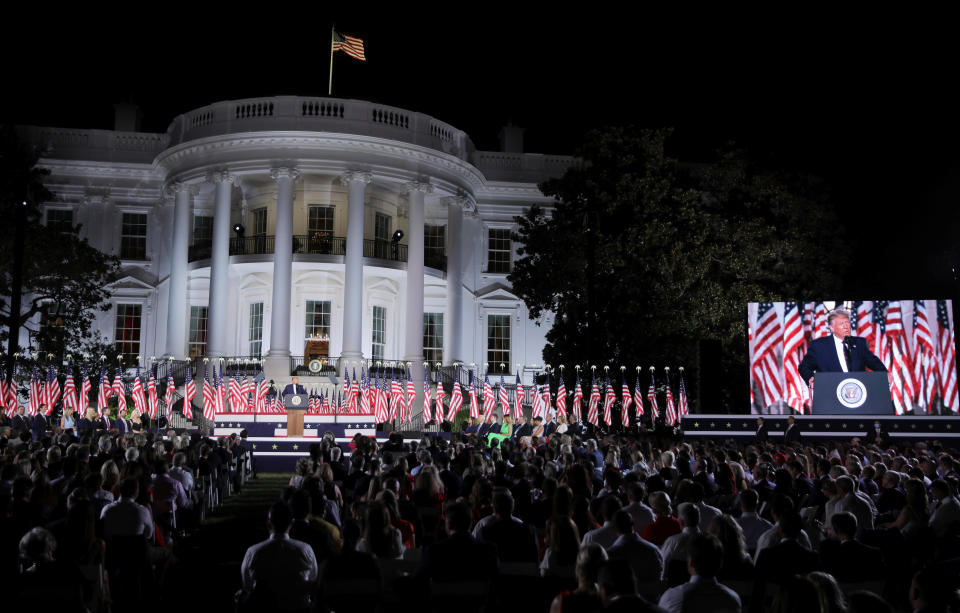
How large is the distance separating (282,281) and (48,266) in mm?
8790

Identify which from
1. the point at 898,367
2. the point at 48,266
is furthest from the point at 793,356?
the point at 48,266

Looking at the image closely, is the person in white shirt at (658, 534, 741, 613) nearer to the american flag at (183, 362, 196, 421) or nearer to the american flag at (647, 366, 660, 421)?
the american flag at (647, 366, 660, 421)

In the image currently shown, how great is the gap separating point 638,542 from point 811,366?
22848mm

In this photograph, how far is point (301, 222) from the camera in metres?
38.7

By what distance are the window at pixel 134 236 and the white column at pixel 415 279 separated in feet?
42.5

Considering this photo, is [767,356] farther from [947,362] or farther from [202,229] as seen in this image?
[202,229]

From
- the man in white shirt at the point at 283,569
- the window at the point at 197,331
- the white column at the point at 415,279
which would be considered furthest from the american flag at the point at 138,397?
the man in white shirt at the point at 283,569

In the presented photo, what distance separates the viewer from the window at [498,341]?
41781 millimetres

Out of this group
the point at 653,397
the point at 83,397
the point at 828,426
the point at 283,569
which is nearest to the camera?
the point at 283,569

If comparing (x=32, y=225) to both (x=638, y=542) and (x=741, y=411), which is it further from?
(x=638, y=542)

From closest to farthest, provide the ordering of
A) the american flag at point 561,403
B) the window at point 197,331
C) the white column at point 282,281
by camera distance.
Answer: the american flag at point 561,403, the white column at point 282,281, the window at point 197,331

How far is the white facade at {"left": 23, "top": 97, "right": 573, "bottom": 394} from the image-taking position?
3519 centimetres

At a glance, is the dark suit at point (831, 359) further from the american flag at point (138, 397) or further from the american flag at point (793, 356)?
the american flag at point (138, 397)

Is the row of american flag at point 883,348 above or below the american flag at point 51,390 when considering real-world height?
above
